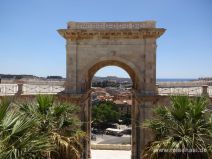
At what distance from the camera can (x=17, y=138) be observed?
736cm

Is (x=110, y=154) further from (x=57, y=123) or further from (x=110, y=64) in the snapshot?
(x=57, y=123)

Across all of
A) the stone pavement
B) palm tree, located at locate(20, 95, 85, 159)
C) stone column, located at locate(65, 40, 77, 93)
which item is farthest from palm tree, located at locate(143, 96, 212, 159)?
the stone pavement

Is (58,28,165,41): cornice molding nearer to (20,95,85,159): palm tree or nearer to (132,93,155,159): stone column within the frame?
(132,93,155,159): stone column

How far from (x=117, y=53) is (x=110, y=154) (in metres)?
9.76

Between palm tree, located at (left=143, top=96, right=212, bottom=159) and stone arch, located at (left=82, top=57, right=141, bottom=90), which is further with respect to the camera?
stone arch, located at (left=82, top=57, right=141, bottom=90)

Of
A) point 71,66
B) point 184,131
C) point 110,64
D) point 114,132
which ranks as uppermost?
point 110,64

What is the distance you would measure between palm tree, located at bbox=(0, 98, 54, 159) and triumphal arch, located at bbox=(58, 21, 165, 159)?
12907mm

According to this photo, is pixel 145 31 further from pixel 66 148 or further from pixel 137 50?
pixel 66 148

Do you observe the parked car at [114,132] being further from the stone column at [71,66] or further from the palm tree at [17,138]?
the palm tree at [17,138]

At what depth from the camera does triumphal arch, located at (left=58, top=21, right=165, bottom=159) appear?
20305 mm

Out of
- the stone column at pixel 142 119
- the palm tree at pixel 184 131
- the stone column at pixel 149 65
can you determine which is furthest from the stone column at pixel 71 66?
the palm tree at pixel 184 131

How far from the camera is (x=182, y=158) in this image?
9.48 metres

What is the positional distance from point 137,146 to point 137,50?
678 centimetres

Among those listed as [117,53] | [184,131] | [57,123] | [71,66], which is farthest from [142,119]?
[184,131]
